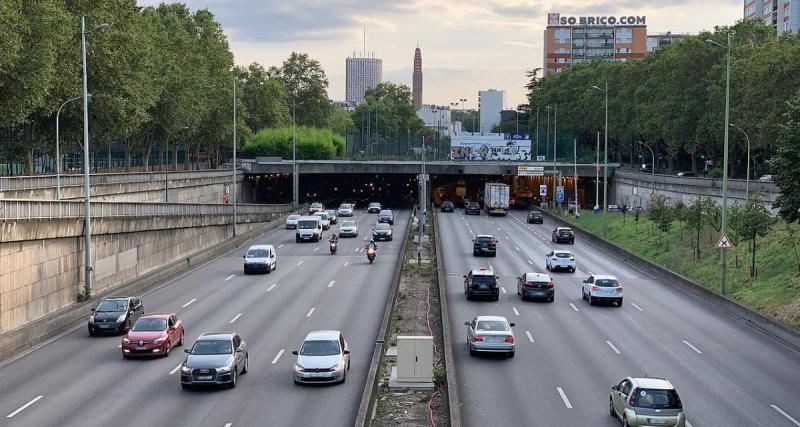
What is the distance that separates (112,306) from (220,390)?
1114 cm

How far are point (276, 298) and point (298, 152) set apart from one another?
94111 mm

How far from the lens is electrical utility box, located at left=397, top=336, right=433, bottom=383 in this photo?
25938 mm

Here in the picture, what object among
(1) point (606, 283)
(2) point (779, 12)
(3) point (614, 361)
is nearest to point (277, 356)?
(3) point (614, 361)

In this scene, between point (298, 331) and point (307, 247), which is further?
point (307, 247)

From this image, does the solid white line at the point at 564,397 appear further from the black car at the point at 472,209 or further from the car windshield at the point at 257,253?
the black car at the point at 472,209

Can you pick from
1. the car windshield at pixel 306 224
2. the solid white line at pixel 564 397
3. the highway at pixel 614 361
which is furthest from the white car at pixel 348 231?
the solid white line at pixel 564 397

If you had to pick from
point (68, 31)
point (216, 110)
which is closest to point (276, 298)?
point (68, 31)

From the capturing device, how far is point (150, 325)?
3145 cm

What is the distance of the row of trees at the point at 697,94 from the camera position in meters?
71.9

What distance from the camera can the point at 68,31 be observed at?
188 feet

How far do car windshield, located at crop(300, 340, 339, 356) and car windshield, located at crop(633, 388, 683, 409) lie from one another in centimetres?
902

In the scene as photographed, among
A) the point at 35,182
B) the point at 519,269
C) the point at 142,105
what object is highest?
the point at 142,105

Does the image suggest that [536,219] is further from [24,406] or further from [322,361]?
[24,406]

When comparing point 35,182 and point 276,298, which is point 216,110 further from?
point 276,298
